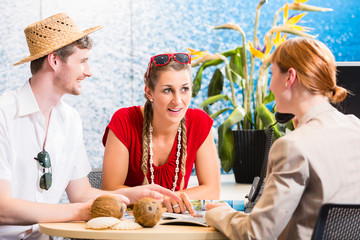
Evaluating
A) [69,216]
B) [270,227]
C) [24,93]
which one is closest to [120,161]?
[24,93]

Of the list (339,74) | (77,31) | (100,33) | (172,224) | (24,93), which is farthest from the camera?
(100,33)

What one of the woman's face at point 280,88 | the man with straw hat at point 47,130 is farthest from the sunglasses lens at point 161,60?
the woman's face at point 280,88

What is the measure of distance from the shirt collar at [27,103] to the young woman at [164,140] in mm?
519

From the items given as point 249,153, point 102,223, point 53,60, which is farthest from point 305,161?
point 249,153

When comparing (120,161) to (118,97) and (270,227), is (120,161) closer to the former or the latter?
(270,227)

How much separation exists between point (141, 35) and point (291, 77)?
3.24 m

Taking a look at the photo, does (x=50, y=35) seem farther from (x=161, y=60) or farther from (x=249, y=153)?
(x=249, y=153)

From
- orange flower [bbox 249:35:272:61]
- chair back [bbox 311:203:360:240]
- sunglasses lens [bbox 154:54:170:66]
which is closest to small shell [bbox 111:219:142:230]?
chair back [bbox 311:203:360:240]

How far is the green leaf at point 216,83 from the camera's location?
3910mm

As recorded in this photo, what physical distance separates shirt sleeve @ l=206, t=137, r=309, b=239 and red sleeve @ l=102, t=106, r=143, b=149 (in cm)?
118

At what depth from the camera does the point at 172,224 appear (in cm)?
156

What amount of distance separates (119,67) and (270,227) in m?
3.41

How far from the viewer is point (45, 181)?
1967 mm

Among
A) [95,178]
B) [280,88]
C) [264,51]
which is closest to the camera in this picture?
[280,88]
